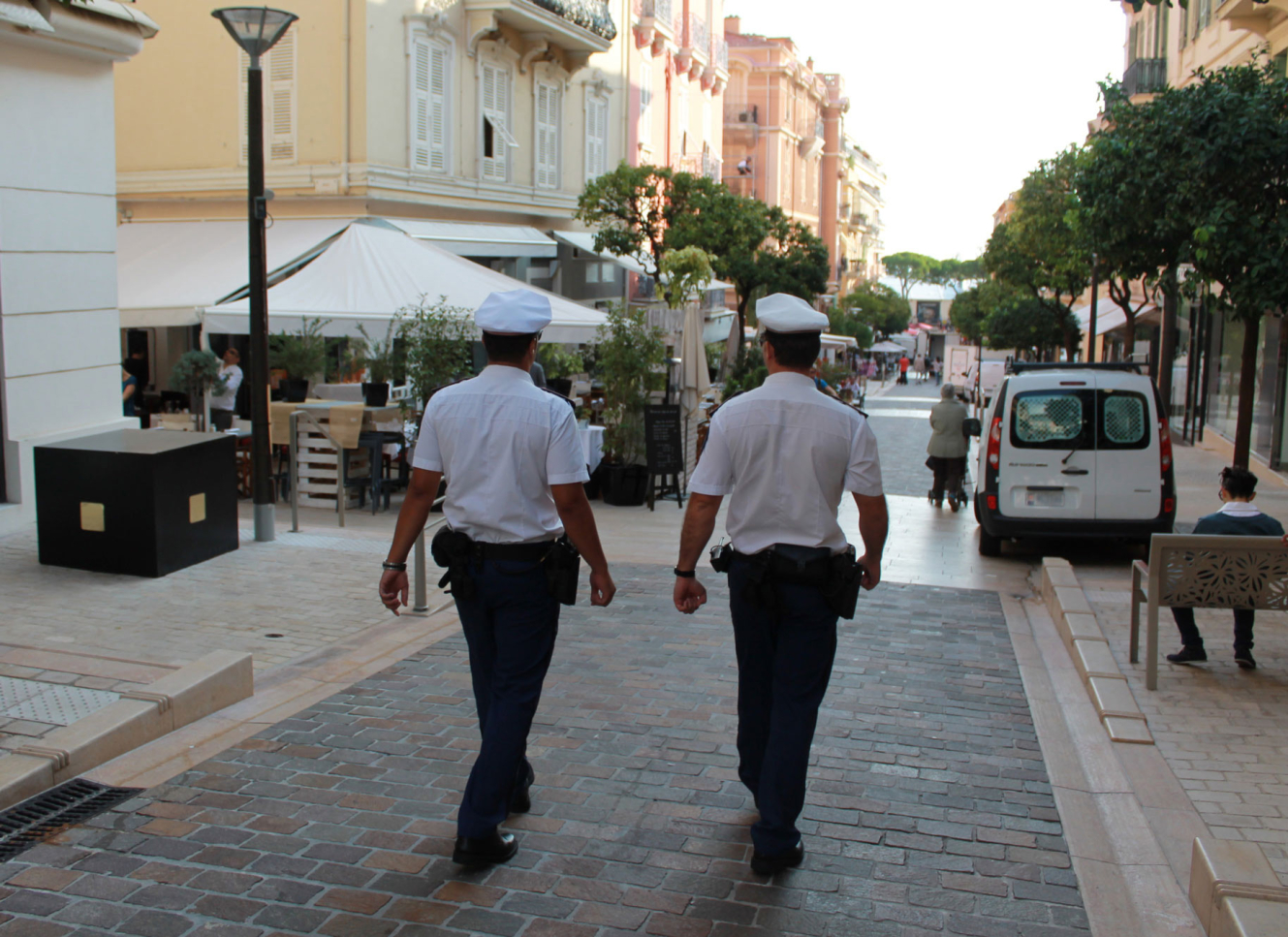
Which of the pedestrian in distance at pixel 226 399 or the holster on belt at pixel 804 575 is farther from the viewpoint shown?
the pedestrian in distance at pixel 226 399

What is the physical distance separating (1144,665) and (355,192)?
15.8 meters

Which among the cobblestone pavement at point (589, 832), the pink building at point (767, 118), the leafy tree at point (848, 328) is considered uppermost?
the pink building at point (767, 118)

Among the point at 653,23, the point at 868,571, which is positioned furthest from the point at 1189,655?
the point at 653,23

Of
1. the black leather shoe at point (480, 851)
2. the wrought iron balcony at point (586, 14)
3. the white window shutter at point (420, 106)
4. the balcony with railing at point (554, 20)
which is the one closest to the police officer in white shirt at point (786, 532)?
the black leather shoe at point (480, 851)

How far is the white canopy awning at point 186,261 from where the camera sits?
49.4ft

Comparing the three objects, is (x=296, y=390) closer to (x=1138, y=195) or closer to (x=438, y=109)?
(x=1138, y=195)

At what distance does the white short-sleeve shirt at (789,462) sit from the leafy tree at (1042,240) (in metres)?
20.2

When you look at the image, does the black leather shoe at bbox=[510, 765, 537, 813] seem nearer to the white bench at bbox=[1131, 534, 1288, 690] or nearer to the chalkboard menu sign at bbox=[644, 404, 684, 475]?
the white bench at bbox=[1131, 534, 1288, 690]

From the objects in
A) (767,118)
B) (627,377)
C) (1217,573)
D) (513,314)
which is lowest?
(1217,573)

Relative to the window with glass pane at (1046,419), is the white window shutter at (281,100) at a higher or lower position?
higher

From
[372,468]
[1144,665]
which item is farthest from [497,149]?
[1144,665]

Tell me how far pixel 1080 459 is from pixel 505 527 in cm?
806

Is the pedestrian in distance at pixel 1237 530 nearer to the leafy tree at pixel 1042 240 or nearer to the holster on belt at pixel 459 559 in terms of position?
the holster on belt at pixel 459 559

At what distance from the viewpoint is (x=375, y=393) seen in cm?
1313
